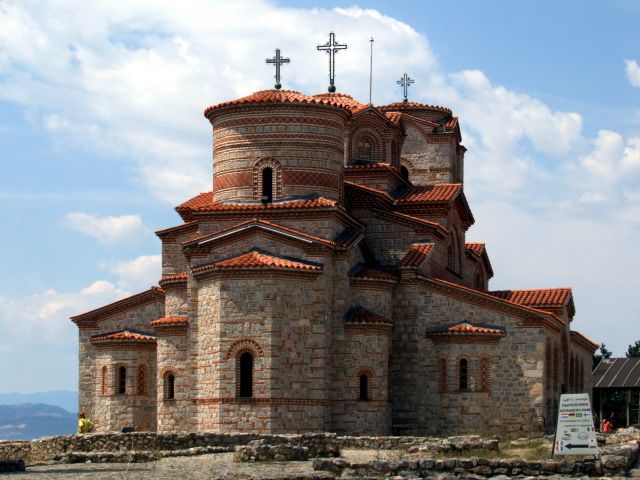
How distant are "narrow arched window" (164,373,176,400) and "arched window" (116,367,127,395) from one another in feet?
8.42

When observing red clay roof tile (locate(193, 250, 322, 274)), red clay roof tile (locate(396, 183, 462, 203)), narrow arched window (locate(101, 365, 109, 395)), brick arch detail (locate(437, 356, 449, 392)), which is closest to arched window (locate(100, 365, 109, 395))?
narrow arched window (locate(101, 365, 109, 395))

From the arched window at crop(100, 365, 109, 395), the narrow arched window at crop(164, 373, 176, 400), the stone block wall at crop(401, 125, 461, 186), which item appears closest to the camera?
the narrow arched window at crop(164, 373, 176, 400)

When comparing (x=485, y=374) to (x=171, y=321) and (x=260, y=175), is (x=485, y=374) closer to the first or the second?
(x=260, y=175)

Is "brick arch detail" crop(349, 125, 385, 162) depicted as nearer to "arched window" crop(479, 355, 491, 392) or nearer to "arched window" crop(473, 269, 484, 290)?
"arched window" crop(473, 269, 484, 290)

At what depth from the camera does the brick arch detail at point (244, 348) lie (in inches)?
1259

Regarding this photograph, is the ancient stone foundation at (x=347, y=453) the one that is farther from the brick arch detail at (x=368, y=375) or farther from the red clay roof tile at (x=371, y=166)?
the red clay roof tile at (x=371, y=166)

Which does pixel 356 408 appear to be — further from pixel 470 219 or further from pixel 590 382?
pixel 590 382

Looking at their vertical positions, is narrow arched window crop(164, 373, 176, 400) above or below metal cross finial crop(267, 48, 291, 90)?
below

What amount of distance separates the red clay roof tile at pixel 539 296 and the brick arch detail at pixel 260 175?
356 inches

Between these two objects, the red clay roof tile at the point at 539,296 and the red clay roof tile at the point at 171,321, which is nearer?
the red clay roof tile at the point at 171,321

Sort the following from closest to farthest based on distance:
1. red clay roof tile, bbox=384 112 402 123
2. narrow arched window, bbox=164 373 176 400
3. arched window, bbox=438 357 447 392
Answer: narrow arched window, bbox=164 373 176 400 → arched window, bbox=438 357 447 392 → red clay roof tile, bbox=384 112 402 123

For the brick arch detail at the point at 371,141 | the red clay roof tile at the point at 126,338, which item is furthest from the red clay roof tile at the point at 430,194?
the red clay roof tile at the point at 126,338

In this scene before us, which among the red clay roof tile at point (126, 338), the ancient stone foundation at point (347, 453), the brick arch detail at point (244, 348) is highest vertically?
the red clay roof tile at point (126, 338)

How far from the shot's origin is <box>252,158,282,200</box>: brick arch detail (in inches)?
1383
